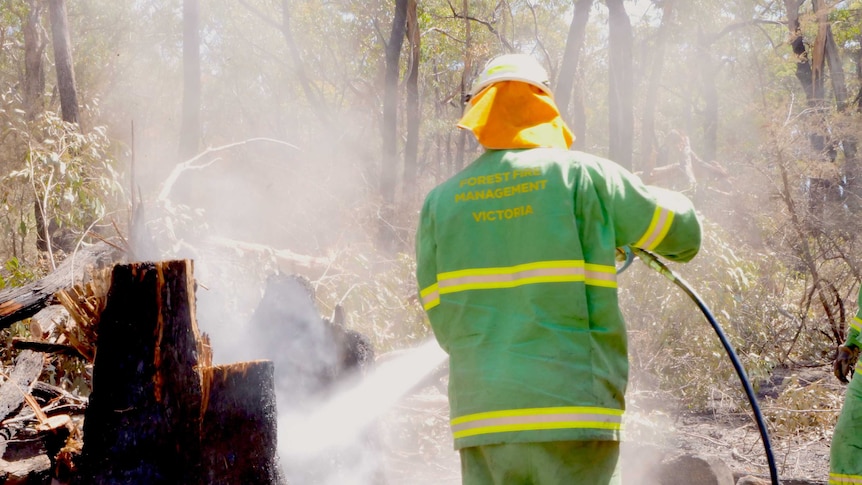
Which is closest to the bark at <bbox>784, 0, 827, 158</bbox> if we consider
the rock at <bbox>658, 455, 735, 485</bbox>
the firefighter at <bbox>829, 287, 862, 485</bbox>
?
the rock at <bbox>658, 455, 735, 485</bbox>

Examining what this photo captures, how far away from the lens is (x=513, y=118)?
7.68 ft

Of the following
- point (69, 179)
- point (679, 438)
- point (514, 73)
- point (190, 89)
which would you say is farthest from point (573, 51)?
point (514, 73)

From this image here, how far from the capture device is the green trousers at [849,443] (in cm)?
329

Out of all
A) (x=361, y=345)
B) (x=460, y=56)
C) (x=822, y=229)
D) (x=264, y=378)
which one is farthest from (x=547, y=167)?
(x=460, y=56)

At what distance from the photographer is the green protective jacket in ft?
6.56

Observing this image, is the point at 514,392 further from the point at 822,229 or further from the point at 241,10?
the point at 241,10

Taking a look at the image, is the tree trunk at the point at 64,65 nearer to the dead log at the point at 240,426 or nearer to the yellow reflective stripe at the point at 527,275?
the dead log at the point at 240,426

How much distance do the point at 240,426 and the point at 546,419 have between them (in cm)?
132

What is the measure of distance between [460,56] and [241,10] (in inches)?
275

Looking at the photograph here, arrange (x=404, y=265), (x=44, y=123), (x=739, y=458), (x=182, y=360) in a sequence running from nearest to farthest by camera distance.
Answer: (x=182, y=360), (x=739, y=458), (x=404, y=265), (x=44, y=123)

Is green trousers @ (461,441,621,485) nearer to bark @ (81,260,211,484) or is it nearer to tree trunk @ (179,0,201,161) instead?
bark @ (81,260,211,484)

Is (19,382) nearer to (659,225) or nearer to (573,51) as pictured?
(659,225)

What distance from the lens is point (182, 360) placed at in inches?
105

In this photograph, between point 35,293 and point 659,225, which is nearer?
point 659,225
